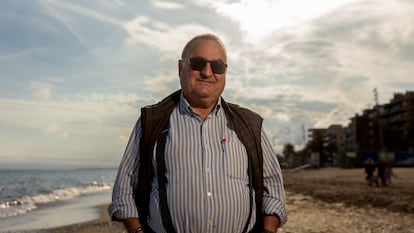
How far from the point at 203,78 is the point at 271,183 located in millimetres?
662

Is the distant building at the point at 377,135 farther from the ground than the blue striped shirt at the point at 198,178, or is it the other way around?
the distant building at the point at 377,135

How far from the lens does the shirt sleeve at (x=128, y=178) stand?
234cm

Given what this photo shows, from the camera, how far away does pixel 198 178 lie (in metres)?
2.25

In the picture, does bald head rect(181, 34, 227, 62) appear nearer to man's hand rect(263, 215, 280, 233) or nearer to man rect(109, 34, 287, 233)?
man rect(109, 34, 287, 233)

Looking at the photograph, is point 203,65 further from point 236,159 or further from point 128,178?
point 128,178

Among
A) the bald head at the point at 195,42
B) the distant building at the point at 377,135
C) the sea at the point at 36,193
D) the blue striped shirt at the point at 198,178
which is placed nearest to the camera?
the blue striped shirt at the point at 198,178

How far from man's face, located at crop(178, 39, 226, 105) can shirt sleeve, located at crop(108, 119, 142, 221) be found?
0.31 m

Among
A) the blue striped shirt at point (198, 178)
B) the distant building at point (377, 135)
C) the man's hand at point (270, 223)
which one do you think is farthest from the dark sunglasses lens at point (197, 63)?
the distant building at point (377, 135)

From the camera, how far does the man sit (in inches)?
89.1

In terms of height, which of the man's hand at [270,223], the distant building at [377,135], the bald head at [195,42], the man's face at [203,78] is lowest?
the man's hand at [270,223]

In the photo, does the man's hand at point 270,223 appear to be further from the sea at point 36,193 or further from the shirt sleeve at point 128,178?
the sea at point 36,193

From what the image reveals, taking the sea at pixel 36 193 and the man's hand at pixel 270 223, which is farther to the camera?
the sea at pixel 36 193

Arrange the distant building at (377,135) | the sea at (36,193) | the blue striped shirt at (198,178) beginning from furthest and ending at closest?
the distant building at (377,135)
the sea at (36,193)
the blue striped shirt at (198,178)

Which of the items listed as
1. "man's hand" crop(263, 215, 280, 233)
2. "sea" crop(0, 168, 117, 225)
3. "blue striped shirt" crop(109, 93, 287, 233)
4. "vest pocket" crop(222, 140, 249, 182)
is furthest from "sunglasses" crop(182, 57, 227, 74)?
"sea" crop(0, 168, 117, 225)
